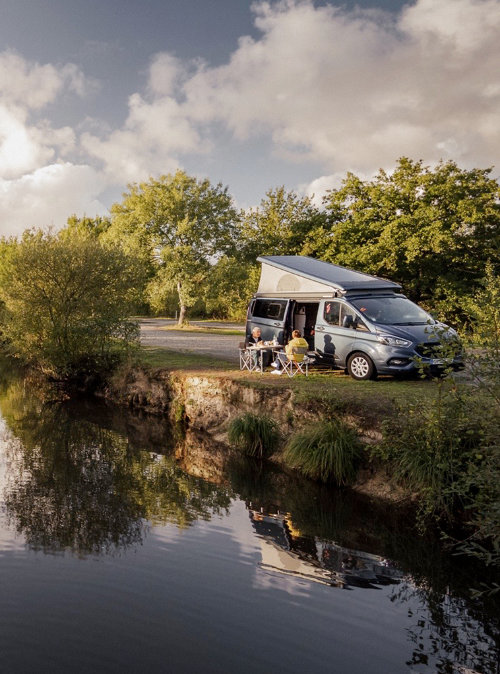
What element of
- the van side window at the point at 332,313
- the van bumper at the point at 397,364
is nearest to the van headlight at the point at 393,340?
the van bumper at the point at 397,364

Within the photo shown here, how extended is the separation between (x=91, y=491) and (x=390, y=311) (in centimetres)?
823

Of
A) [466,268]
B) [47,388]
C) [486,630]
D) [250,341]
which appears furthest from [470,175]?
[486,630]

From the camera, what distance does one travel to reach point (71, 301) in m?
18.2

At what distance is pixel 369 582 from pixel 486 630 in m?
1.34

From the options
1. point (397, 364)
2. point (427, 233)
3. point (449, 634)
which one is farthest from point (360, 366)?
point (427, 233)

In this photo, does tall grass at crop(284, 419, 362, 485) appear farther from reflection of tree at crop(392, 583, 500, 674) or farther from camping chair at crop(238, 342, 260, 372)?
camping chair at crop(238, 342, 260, 372)

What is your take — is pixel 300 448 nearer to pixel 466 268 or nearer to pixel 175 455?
pixel 175 455

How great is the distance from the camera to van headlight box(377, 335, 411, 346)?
1205 cm

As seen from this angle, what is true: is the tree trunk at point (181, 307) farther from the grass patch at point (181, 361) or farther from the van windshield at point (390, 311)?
the van windshield at point (390, 311)

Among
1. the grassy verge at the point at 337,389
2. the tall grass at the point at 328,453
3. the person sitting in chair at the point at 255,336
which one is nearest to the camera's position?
the tall grass at the point at 328,453

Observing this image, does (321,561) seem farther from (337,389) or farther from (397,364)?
(397,364)

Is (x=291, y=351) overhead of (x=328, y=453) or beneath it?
overhead

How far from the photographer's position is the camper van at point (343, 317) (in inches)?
480

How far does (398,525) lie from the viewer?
7719 mm
